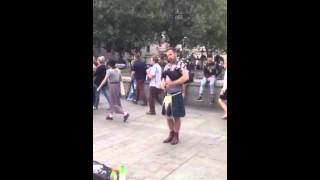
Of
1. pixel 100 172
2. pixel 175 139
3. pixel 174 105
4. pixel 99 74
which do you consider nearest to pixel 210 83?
pixel 99 74

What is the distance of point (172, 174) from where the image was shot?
5965mm

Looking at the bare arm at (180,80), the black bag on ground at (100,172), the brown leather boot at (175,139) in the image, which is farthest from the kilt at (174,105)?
the black bag on ground at (100,172)

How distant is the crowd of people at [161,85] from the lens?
7.38m

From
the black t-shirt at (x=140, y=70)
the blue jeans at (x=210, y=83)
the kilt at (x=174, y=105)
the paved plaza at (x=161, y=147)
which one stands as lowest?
the paved plaza at (x=161, y=147)

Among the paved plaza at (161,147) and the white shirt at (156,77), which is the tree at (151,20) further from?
the paved plaza at (161,147)

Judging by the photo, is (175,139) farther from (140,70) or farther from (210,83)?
(140,70)

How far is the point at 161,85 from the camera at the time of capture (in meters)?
8.45

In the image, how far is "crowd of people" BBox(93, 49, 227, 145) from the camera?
7379 mm

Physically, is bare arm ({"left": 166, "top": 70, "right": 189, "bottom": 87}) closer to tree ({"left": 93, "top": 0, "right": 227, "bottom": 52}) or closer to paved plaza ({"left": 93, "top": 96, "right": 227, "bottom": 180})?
paved plaza ({"left": 93, "top": 96, "right": 227, "bottom": 180})

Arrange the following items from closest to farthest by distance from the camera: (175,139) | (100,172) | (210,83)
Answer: (100,172) < (175,139) < (210,83)

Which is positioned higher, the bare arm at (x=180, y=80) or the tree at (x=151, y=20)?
the tree at (x=151, y=20)

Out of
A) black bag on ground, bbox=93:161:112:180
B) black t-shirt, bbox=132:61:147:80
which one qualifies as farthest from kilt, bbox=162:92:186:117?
black t-shirt, bbox=132:61:147:80
